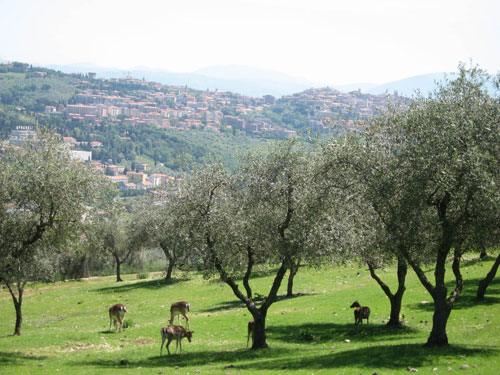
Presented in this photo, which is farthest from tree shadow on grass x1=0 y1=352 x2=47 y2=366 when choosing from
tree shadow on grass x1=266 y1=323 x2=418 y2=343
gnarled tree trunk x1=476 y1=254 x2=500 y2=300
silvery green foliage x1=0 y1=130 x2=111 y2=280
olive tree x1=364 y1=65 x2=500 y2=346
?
gnarled tree trunk x1=476 y1=254 x2=500 y2=300

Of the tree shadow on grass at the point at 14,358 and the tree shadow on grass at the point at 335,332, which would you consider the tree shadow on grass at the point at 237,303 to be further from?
the tree shadow on grass at the point at 14,358

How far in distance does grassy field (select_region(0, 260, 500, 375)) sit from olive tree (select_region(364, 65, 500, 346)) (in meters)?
2.78

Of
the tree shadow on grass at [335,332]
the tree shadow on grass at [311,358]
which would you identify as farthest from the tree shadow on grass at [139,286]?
the tree shadow on grass at [311,358]

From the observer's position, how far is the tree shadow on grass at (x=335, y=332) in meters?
25.8

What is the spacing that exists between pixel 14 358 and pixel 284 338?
1416cm

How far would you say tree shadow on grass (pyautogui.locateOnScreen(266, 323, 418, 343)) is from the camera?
84.7 feet

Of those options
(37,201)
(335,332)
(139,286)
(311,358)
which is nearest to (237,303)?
(335,332)

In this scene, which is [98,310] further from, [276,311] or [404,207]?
[404,207]

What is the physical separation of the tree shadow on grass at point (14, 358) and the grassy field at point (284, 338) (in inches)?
2.0

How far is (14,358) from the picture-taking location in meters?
25.4

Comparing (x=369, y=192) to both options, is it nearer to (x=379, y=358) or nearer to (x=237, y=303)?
(x=379, y=358)

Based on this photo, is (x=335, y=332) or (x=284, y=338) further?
(x=284, y=338)

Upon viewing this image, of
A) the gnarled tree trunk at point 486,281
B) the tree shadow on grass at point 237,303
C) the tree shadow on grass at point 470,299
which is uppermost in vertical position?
the gnarled tree trunk at point 486,281

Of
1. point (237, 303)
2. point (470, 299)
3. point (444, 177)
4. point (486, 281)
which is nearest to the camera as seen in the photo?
point (444, 177)
